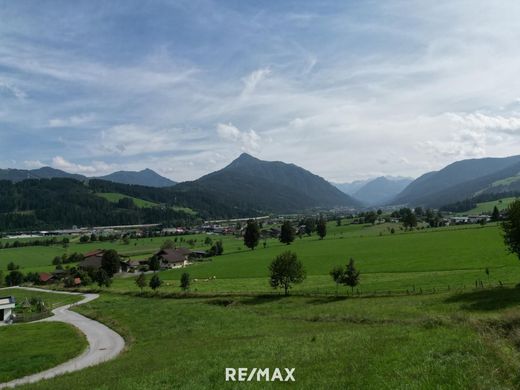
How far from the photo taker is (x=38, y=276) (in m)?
128

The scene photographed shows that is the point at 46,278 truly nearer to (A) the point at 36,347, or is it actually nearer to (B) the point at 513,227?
(A) the point at 36,347

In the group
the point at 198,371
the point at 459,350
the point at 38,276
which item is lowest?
the point at 38,276

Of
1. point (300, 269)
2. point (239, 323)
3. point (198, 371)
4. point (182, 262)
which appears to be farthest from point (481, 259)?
point (182, 262)

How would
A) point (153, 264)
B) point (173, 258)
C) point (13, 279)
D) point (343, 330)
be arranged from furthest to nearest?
point (173, 258), point (13, 279), point (153, 264), point (343, 330)

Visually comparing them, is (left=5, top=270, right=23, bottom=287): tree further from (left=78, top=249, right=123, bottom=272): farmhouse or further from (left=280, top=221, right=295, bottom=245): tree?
(left=280, top=221, right=295, bottom=245): tree

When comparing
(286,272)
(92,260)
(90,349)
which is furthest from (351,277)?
(92,260)

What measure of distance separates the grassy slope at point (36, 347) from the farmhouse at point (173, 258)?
8324 centimetres

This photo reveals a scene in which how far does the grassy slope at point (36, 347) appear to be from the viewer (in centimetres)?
3303

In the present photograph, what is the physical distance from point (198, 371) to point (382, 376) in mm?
9129

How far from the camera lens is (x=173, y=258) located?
14200 centimetres

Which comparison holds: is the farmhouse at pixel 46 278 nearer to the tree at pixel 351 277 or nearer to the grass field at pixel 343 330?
the grass field at pixel 343 330

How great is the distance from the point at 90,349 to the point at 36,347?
6.25 m

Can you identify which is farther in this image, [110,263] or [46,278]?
[46,278]

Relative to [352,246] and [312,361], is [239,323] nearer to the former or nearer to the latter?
[312,361]
